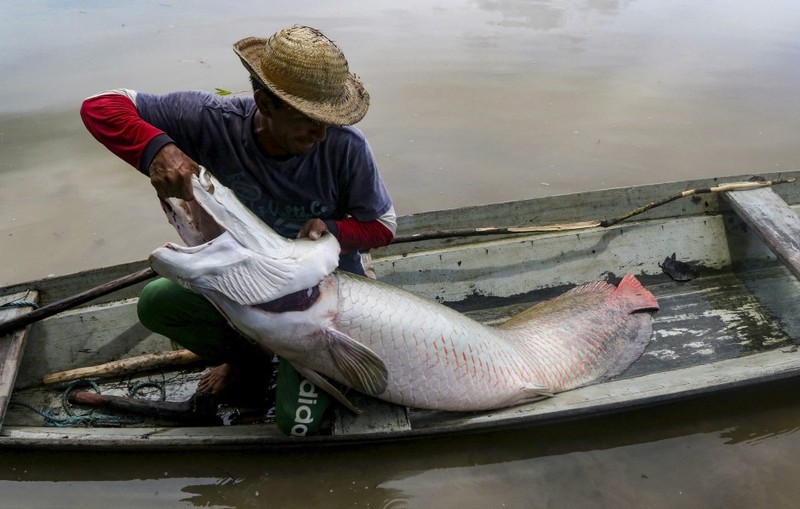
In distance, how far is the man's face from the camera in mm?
2621

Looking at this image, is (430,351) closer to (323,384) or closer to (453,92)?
(323,384)

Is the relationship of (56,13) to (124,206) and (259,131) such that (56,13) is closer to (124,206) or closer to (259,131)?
(124,206)

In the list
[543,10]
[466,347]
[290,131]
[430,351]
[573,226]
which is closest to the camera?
[290,131]

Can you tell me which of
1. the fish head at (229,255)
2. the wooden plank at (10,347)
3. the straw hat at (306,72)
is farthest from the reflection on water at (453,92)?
the straw hat at (306,72)

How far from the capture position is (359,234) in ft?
9.98

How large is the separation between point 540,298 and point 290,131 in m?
2.40

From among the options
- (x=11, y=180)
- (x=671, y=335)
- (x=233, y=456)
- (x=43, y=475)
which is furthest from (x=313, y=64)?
(x=11, y=180)

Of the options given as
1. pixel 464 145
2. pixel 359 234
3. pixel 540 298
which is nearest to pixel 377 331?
pixel 359 234

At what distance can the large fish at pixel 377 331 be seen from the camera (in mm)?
2564

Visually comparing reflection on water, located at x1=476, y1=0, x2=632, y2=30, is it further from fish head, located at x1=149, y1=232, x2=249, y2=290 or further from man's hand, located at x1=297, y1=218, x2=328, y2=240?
fish head, located at x1=149, y1=232, x2=249, y2=290

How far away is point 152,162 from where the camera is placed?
248 cm

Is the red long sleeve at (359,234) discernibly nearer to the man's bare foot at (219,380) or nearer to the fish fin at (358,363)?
the fish fin at (358,363)

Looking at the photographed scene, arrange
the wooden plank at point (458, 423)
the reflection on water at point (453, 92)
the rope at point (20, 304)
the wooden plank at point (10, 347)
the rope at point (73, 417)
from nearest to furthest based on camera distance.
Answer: the wooden plank at point (458, 423)
the wooden plank at point (10, 347)
the rope at point (73, 417)
the rope at point (20, 304)
the reflection on water at point (453, 92)

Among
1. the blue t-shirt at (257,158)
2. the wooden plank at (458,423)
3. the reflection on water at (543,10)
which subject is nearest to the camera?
the blue t-shirt at (257,158)
